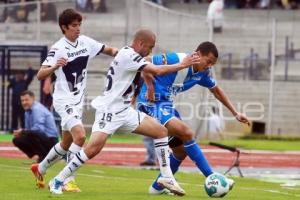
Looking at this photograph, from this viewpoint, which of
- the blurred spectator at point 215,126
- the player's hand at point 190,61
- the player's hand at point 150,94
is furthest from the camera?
the blurred spectator at point 215,126

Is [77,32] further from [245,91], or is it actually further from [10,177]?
[245,91]

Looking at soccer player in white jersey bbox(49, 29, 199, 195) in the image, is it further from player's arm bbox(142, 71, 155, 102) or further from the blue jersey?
the blue jersey

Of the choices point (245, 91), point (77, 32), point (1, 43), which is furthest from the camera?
point (245, 91)

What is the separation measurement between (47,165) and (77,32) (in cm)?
183

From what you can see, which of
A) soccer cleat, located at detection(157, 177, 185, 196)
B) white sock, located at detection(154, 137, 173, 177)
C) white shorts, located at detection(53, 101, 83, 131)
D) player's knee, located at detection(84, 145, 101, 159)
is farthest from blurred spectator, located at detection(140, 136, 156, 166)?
player's knee, located at detection(84, 145, 101, 159)

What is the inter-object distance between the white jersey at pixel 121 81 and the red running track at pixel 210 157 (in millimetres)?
8905

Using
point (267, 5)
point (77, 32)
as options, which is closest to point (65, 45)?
point (77, 32)

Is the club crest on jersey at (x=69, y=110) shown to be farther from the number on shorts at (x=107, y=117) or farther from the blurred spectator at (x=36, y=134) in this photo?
the blurred spectator at (x=36, y=134)

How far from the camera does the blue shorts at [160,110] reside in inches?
570

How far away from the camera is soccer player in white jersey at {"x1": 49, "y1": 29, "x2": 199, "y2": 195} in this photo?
44.2 ft

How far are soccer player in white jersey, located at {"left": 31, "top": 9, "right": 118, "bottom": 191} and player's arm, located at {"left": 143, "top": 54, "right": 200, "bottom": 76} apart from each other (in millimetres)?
1176

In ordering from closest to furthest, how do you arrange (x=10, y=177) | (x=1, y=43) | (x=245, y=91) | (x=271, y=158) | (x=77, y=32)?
(x=77, y=32), (x=10, y=177), (x=271, y=158), (x=1, y=43), (x=245, y=91)

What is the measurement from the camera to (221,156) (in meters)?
26.4

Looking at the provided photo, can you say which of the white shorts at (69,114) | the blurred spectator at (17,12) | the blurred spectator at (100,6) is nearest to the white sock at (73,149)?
the white shorts at (69,114)
